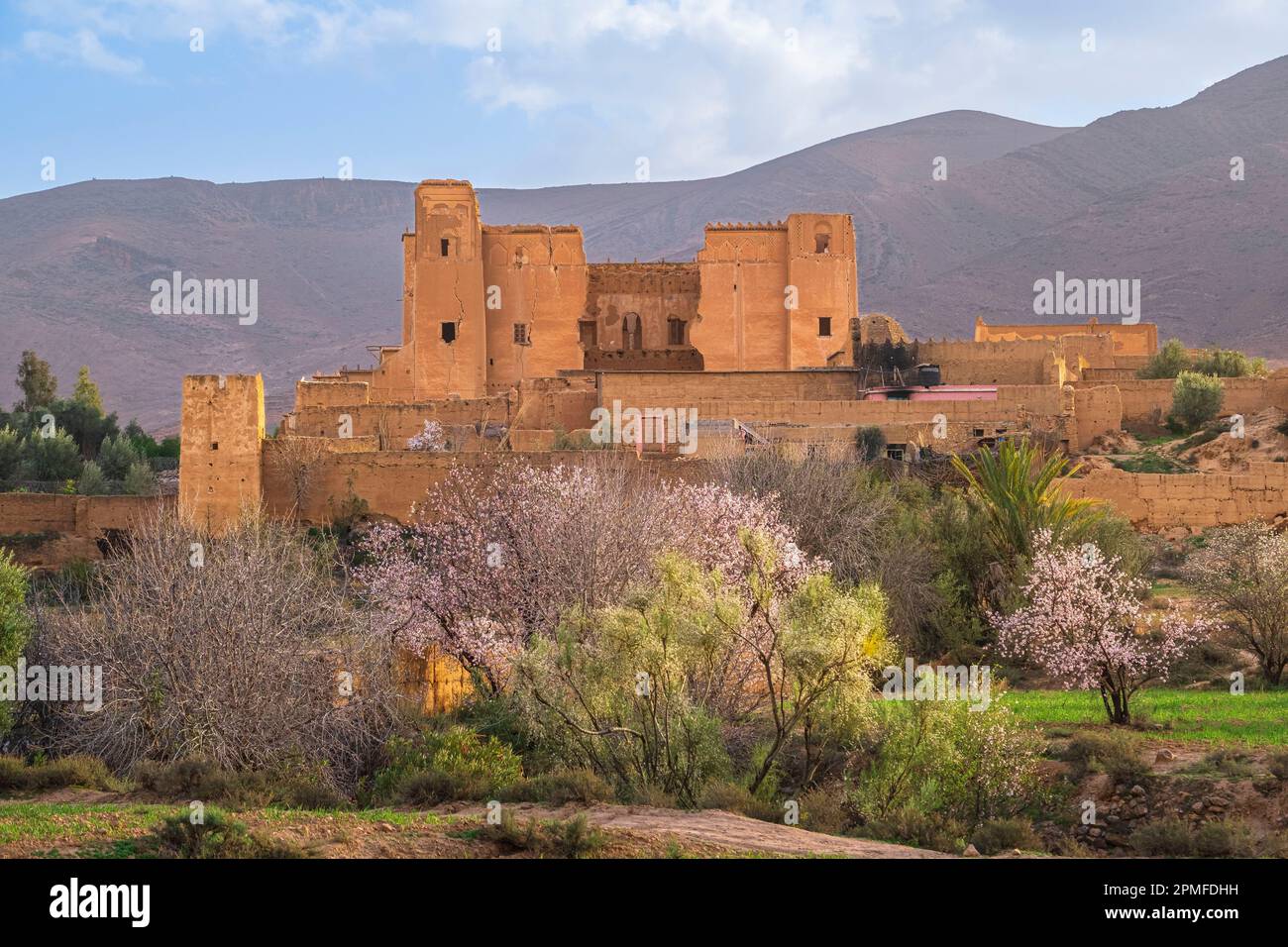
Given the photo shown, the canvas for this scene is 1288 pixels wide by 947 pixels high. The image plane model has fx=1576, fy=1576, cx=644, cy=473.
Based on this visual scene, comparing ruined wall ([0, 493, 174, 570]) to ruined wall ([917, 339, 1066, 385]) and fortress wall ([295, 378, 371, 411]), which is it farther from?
ruined wall ([917, 339, 1066, 385])

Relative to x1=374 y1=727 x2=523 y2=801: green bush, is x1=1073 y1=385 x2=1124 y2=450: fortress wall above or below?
above

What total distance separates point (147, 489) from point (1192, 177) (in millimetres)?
85178

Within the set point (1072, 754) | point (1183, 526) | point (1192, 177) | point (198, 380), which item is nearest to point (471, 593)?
point (1072, 754)

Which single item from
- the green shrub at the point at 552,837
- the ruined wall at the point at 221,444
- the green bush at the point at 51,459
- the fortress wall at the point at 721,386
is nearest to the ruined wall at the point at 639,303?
the fortress wall at the point at 721,386

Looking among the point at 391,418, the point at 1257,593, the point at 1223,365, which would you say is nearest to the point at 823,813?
the point at 1257,593

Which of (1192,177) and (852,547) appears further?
(1192,177)

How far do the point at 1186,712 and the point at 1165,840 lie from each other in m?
4.85

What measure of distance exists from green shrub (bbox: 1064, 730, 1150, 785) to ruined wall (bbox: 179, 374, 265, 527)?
1809cm

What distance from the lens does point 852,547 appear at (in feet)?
78.5

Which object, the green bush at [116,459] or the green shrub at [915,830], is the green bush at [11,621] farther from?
the green bush at [116,459]

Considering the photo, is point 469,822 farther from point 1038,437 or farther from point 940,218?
point 940,218

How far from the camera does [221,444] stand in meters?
29.9

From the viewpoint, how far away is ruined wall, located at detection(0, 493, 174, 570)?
30.8m

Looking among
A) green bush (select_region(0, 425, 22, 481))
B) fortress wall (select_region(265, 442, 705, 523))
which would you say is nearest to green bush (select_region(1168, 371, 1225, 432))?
fortress wall (select_region(265, 442, 705, 523))
